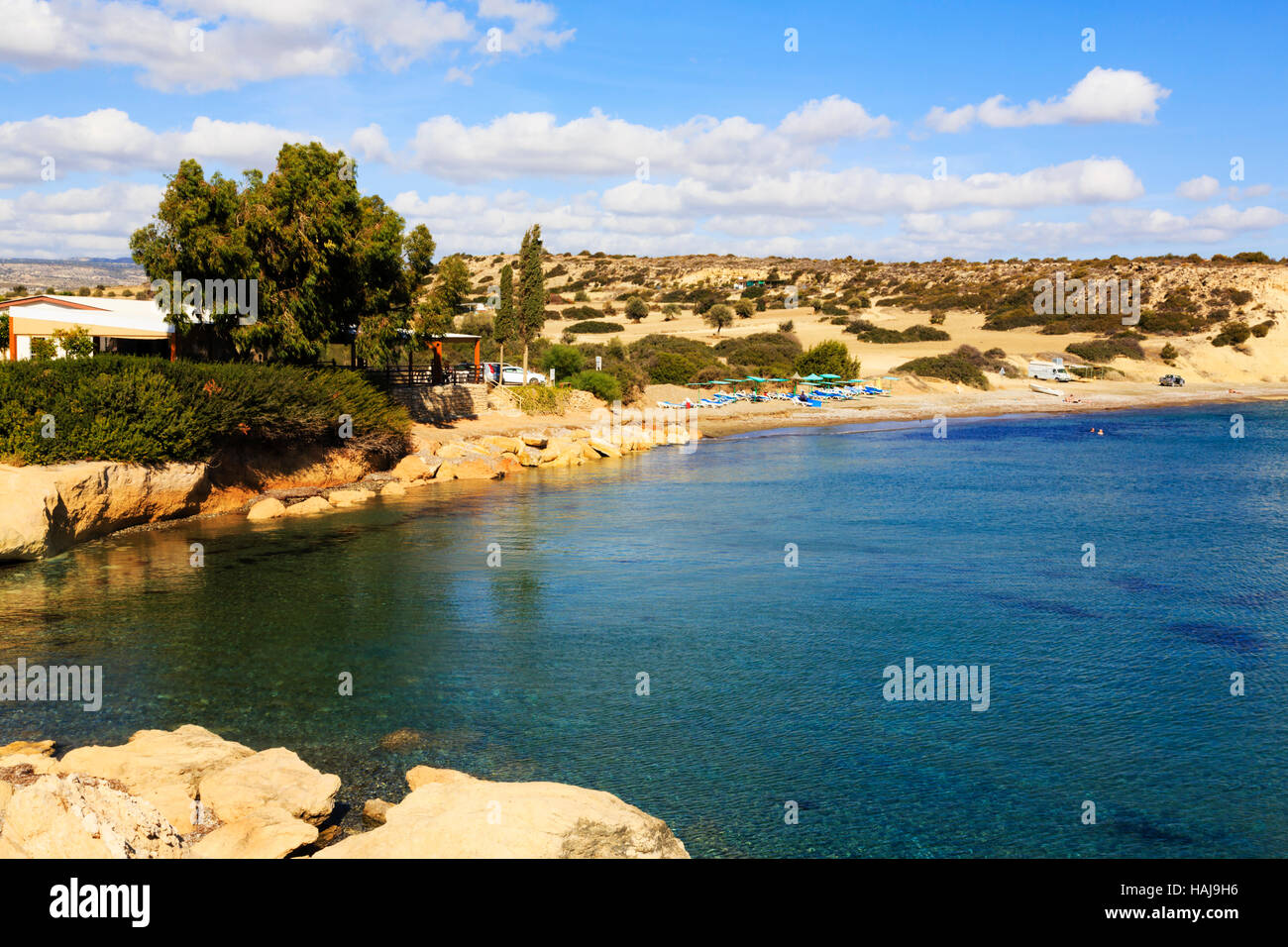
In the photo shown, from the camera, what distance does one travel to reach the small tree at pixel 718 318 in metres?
90.3

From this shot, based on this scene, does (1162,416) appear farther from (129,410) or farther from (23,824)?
(23,824)

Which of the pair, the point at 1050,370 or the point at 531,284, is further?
the point at 1050,370

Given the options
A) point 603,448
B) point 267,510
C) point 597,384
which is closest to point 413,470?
point 267,510

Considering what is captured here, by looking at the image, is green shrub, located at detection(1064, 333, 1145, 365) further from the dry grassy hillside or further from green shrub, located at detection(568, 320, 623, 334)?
green shrub, located at detection(568, 320, 623, 334)

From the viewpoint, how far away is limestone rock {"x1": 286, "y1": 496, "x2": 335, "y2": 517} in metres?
30.8

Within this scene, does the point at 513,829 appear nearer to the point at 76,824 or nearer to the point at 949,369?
the point at 76,824

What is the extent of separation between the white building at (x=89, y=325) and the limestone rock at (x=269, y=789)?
29.5 metres

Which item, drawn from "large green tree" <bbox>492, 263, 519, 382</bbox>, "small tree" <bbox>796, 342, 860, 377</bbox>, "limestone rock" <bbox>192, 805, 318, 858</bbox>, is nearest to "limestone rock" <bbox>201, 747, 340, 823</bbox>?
"limestone rock" <bbox>192, 805, 318, 858</bbox>

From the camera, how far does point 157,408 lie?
2781cm

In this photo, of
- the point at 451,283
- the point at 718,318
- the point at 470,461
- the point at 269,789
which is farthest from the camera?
the point at 718,318

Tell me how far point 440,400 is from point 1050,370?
175 ft

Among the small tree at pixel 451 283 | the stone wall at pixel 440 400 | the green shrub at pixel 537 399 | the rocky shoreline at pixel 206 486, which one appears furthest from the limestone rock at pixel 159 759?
the green shrub at pixel 537 399

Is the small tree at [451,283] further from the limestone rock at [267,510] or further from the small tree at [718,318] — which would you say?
the small tree at [718,318]

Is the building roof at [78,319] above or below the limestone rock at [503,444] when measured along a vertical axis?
above
